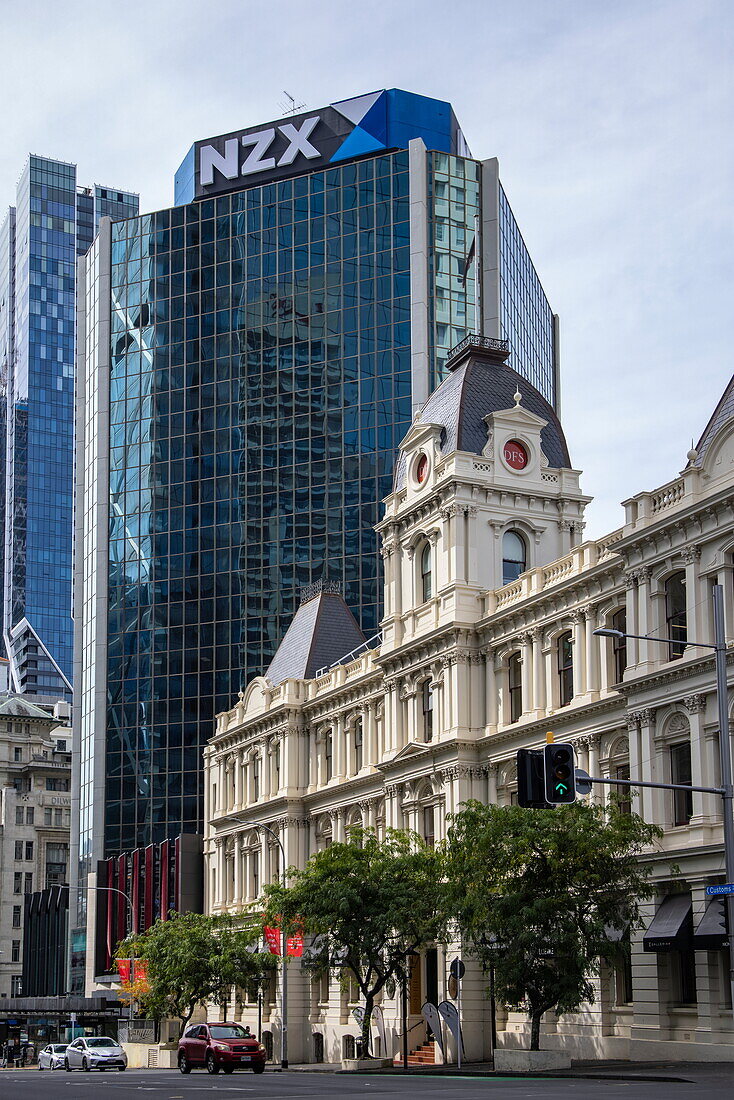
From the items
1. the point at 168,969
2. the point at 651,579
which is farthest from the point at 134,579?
the point at 651,579

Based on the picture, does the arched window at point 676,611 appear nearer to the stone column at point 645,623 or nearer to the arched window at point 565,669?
the stone column at point 645,623

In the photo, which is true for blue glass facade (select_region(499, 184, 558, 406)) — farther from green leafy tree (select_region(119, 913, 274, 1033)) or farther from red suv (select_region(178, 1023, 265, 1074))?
red suv (select_region(178, 1023, 265, 1074))

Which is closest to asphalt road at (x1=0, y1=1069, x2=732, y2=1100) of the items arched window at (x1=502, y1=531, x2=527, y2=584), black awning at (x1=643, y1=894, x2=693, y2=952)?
black awning at (x1=643, y1=894, x2=693, y2=952)

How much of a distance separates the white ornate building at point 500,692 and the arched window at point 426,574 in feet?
0.38

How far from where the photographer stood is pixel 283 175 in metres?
124

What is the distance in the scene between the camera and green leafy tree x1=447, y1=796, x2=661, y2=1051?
43.5 m

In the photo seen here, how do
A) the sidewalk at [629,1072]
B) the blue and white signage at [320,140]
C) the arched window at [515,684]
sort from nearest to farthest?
the sidewalk at [629,1072], the arched window at [515,684], the blue and white signage at [320,140]

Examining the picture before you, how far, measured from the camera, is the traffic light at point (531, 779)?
29328mm

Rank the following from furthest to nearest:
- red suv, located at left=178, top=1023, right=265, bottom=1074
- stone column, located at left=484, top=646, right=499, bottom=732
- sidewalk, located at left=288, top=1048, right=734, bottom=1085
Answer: stone column, located at left=484, top=646, right=499, bottom=732 < red suv, located at left=178, top=1023, right=265, bottom=1074 < sidewalk, located at left=288, top=1048, right=734, bottom=1085

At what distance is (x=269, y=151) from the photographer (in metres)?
125

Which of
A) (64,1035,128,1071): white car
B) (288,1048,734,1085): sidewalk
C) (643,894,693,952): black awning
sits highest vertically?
(643,894,693,952): black awning

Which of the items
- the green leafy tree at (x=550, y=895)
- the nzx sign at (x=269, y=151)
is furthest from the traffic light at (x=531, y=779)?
the nzx sign at (x=269, y=151)

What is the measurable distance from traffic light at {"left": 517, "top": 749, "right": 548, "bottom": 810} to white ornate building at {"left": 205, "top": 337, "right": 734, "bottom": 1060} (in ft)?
48.4

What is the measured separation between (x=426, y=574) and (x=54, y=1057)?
3109 centimetres
